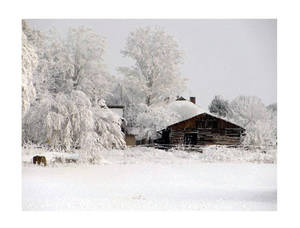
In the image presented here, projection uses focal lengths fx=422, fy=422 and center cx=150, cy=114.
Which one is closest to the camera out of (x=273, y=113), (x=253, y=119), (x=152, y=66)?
(x=273, y=113)

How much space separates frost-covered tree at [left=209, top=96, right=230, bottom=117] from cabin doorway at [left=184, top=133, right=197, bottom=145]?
0.50 m

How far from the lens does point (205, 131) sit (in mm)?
6680

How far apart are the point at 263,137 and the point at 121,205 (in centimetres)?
242

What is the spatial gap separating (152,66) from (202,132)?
131cm

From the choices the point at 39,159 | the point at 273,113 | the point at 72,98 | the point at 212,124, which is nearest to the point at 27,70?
the point at 72,98

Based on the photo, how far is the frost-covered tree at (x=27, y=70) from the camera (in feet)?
20.4

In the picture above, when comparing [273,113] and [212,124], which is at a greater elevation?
[273,113]

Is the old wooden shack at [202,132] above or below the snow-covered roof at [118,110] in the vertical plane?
below

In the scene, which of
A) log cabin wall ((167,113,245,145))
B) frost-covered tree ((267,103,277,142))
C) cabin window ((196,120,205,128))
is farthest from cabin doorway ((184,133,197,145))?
frost-covered tree ((267,103,277,142))

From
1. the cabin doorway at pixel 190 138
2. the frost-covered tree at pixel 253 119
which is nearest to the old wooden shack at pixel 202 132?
the cabin doorway at pixel 190 138

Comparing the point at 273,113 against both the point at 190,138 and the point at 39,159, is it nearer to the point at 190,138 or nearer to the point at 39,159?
the point at 190,138

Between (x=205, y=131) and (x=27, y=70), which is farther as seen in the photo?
(x=205, y=131)

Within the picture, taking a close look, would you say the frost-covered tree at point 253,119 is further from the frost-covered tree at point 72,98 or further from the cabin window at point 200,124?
the frost-covered tree at point 72,98

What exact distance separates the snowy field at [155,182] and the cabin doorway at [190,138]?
18 centimetres
